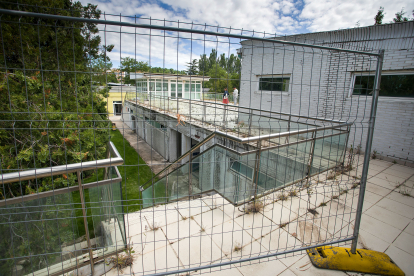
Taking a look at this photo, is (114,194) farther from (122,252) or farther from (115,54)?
(115,54)

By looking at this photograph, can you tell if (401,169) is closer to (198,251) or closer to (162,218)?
(198,251)

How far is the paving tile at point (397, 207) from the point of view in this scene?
10.3ft

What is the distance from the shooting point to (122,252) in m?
2.27

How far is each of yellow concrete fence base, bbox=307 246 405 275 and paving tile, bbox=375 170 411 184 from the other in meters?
2.79

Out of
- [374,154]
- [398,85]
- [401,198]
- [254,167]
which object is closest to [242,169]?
[254,167]

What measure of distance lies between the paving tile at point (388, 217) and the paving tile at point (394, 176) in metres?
1.51

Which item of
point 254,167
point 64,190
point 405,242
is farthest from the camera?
point 254,167

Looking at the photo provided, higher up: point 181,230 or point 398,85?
point 398,85

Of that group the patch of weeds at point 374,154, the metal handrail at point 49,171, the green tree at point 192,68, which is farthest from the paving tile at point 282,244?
the patch of weeds at point 374,154

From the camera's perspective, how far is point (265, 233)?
2.62 meters

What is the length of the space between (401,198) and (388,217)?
2.78ft

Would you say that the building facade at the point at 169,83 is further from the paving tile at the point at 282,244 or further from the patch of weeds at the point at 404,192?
the patch of weeds at the point at 404,192

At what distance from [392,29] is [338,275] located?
242 inches

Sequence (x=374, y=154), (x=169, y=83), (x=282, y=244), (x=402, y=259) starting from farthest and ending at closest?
1. (x=169, y=83)
2. (x=374, y=154)
3. (x=282, y=244)
4. (x=402, y=259)
